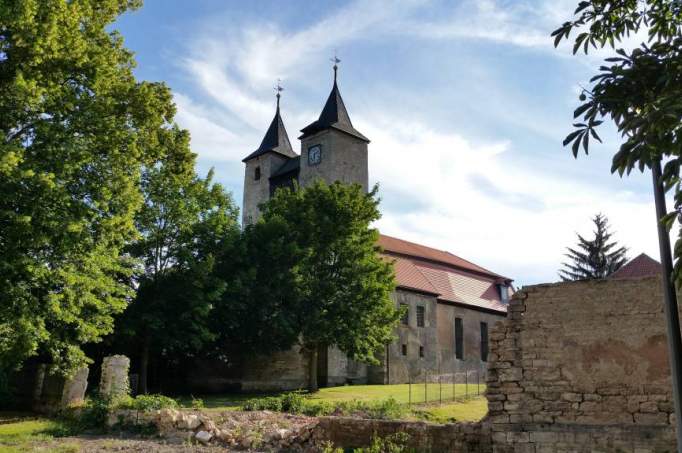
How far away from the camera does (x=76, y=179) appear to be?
53.7 ft

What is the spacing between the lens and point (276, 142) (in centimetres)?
5022

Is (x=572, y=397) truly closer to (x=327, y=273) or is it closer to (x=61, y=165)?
(x=61, y=165)

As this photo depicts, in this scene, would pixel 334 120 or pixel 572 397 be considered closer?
pixel 572 397

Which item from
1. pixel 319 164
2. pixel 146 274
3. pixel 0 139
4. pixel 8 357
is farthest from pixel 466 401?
pixel 319 164

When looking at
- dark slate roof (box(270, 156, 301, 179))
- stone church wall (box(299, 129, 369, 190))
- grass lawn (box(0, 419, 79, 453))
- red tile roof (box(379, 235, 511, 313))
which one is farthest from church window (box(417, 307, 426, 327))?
grass lawn (box(0, 419, 79, 453))

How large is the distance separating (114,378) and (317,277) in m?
12.5

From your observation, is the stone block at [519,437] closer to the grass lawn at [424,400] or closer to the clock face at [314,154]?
the grass lawn at [424,400]

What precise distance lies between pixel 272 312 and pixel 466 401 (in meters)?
9.72

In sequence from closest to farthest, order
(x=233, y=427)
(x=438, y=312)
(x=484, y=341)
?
1. (x=233, y=427)
2. (x=438, y=312)
3. (x=484, y=341)

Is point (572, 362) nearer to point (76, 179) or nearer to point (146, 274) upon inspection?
point (76, 179)

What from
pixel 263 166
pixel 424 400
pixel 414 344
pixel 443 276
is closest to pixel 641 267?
pixel 424 400

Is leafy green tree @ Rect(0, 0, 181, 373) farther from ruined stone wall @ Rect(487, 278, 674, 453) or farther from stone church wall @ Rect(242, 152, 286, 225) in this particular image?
stone church wall @ Rect(242, 152, 286, 225)

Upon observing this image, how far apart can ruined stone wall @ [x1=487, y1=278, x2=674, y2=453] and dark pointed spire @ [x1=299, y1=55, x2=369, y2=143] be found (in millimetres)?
33334

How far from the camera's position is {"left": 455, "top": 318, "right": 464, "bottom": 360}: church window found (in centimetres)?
4375
